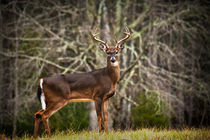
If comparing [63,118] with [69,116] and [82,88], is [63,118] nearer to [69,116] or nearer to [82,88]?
[69,116]

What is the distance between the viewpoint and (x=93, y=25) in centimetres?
1172

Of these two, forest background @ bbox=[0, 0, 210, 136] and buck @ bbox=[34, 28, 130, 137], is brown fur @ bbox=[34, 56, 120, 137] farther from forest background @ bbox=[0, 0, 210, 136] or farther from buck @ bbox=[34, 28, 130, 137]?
forest background @ bbox=[0, 0, 210, 136]

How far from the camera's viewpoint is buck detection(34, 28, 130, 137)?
22.8 ft

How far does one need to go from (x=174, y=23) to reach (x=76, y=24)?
3.71 meters

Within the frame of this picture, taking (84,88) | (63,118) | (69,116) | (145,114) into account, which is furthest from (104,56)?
(84,88)

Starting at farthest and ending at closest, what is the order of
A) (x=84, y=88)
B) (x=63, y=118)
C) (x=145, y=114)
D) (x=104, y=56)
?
(x=145, y=114)
(x=63, y=118)
(x=104, y=56)
(x=84, y=88)

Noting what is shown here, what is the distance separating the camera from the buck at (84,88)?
6.96 metres

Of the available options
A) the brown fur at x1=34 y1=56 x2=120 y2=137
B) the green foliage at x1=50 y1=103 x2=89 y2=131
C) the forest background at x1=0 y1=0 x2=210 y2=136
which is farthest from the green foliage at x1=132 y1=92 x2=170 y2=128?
the brown fur at x1=34 y1=56 x2=120 y2=137

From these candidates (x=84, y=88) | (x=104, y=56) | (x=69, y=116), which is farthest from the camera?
(x=69, y=116)

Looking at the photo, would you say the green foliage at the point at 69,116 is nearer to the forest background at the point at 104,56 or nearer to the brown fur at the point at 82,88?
the forest background at the point at 104,56

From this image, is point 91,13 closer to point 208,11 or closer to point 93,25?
point 93,25

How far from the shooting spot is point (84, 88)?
7.22 m

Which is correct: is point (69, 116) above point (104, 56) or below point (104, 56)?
below

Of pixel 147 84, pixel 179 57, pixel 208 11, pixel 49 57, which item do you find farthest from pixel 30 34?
pixel 208 11
